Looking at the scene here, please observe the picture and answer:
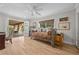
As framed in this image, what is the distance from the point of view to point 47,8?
2691mm

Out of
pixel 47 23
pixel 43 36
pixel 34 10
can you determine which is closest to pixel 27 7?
pixel 34 10

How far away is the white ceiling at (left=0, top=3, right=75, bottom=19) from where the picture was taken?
8.68 feet

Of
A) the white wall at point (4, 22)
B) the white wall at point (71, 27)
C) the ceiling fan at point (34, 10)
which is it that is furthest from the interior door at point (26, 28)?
the white wall at point (71, 27)

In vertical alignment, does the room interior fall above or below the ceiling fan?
below

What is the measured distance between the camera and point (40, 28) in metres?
2.76

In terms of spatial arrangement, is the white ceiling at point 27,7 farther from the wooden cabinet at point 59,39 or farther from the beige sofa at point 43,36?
the wooden cabinet at point 59,39

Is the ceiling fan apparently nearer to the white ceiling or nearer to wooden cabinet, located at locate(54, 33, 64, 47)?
the white ceiling

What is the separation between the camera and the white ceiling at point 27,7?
8.68ft

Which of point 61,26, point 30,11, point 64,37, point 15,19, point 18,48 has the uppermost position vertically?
point 30,11

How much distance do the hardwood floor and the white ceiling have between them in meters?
0.57

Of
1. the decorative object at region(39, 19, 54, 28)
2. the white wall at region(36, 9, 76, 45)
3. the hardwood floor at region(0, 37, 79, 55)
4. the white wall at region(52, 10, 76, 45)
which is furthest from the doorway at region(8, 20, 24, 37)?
the white wall at region(52, 10, 76, 45)
